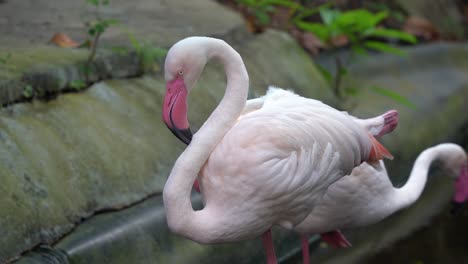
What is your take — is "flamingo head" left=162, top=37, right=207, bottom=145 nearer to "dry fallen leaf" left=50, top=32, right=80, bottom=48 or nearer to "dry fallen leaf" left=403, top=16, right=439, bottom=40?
"dry fallen leaf" left=50, top=32, right=80, bottom=48

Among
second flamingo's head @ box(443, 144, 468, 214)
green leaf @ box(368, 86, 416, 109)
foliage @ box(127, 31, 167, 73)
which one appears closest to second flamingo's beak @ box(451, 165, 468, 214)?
second flamingo's head @ box(443, 144, 468, 214)

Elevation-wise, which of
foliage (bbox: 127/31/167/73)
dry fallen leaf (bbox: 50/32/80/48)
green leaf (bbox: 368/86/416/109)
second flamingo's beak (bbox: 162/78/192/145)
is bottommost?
green leaf (bbox: 368/86/416/109)

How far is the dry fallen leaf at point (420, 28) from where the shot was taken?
7.46 meters

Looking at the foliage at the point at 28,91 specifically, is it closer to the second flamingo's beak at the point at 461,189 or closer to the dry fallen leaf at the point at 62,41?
the dry fallen leaf at the point at 62,41

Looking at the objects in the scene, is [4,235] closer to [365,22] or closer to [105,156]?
[105,156]

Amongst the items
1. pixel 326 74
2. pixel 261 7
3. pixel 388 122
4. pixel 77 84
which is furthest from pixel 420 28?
pixel 77 84

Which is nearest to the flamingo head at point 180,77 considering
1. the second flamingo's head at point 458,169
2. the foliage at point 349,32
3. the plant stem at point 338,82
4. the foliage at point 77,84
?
the foliage at point 77,84

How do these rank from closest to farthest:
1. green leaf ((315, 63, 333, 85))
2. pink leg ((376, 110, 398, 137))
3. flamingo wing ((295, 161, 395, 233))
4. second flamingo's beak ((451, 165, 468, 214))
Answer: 1. pink leg ((376, 110, 398, 137))
2. flamingo wing ((295, 161, 395, 233))
3. second flamingo's beak ((451, 165, 468, 214))
4. green leaf ((315, 63, 333, 85))

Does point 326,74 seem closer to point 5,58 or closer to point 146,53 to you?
point 146,53

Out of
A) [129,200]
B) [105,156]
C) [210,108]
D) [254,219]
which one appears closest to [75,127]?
[105,156]

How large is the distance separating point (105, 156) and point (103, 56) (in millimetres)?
699

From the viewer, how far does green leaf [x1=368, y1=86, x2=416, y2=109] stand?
5.46 meters

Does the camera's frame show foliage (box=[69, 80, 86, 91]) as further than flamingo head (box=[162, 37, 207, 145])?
Yes

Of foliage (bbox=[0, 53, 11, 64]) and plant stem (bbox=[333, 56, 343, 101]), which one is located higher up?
foliage (bbox=[0, 53, 11, 64])
